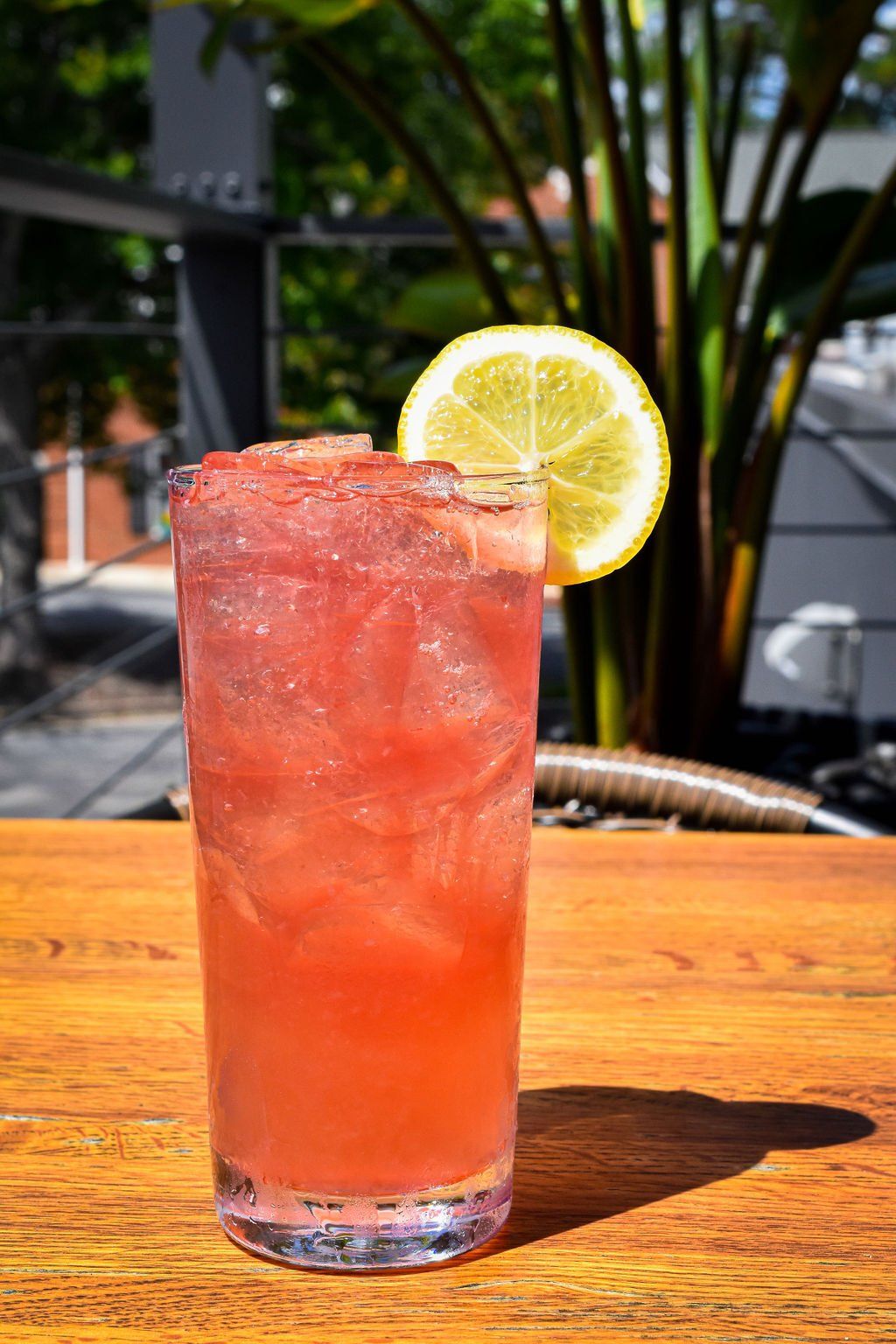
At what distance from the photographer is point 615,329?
192 cm

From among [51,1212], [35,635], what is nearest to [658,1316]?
[51,1212]

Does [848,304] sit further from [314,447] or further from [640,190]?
[314,447]

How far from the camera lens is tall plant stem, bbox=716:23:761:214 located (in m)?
2.03

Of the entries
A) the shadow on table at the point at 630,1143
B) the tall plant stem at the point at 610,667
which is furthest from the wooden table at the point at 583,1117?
the tall plant stem at the point at 610,667

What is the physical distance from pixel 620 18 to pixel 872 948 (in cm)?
134

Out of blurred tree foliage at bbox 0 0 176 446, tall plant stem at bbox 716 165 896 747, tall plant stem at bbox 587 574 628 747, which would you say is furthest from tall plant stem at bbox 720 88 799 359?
blurred tree foliage at bbox 0 0 176 446

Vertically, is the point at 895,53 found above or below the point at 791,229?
above

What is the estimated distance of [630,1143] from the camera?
23.0 inches

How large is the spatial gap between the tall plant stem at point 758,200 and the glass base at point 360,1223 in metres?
1.54

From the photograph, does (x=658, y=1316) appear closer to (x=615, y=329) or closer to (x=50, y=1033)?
(x=50, y=1033)

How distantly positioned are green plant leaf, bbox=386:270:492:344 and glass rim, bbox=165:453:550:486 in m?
1.95

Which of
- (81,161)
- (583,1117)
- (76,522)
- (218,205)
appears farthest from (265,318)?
(76,522)

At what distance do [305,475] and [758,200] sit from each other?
62.9 inches

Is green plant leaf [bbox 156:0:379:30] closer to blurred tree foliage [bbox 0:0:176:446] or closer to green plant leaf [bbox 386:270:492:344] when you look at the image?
green plant leaf [bbox 386:270:492:344]
